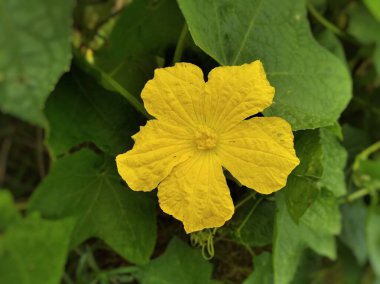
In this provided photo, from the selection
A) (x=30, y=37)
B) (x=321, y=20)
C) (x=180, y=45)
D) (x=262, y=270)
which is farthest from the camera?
(x=321, y=20)

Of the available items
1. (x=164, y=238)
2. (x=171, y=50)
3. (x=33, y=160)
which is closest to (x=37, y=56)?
(x=171, y=50)

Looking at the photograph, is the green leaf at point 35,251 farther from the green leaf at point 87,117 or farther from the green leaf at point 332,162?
the green leaf at point 332,162

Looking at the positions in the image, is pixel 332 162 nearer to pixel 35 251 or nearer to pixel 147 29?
pixel 147 29

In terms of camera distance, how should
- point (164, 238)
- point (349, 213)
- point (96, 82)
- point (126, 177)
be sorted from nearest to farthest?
point (126, 177) → point (96, 82) → point (164, 238) → point (349, 213)

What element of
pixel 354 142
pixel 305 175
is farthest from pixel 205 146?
pixel 354 142

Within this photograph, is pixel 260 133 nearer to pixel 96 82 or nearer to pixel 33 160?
pixel 96 82

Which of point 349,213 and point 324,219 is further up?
point 324,219
